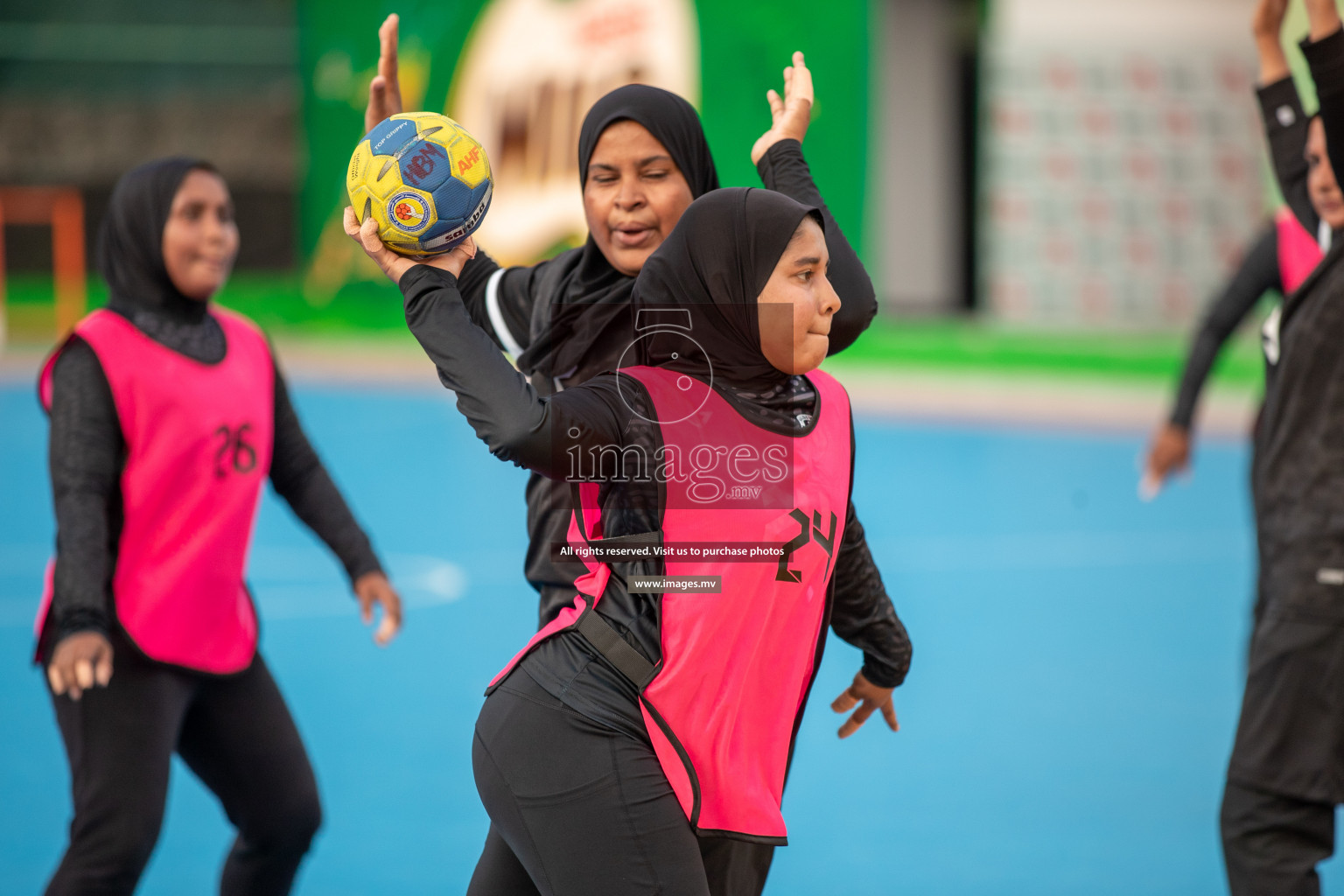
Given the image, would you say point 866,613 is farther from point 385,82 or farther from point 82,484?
point 82,484

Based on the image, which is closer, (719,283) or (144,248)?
(719,283)

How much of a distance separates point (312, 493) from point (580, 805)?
1765mm

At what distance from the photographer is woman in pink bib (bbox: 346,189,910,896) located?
2.14 m

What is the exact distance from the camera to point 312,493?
3.65m

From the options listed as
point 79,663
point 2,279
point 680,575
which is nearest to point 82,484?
point 79,663

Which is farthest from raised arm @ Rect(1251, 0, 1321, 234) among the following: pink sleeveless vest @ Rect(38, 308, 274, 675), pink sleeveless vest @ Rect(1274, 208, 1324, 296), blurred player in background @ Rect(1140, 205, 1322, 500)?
pink sleeveless vest @ Rect(38, 308, 274, 675)

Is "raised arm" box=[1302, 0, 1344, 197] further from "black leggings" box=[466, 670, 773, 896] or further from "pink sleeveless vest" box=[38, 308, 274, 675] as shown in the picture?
"pink sleeveless vest" box=[38, 308, 274, 675]

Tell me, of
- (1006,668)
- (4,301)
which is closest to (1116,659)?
(1006,668)

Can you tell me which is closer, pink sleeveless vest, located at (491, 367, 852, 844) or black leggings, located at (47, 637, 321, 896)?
pink sleeveless vest, located at (491, 367, 852, 844)

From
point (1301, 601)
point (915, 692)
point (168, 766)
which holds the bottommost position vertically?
point (915, 692)

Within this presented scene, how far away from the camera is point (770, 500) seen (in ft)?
7.35

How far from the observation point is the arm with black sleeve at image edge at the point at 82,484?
3.00 metres

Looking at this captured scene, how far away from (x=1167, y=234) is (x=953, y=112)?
4014mm

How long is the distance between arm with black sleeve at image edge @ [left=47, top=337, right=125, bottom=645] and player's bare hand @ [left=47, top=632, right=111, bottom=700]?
3 centimetres
